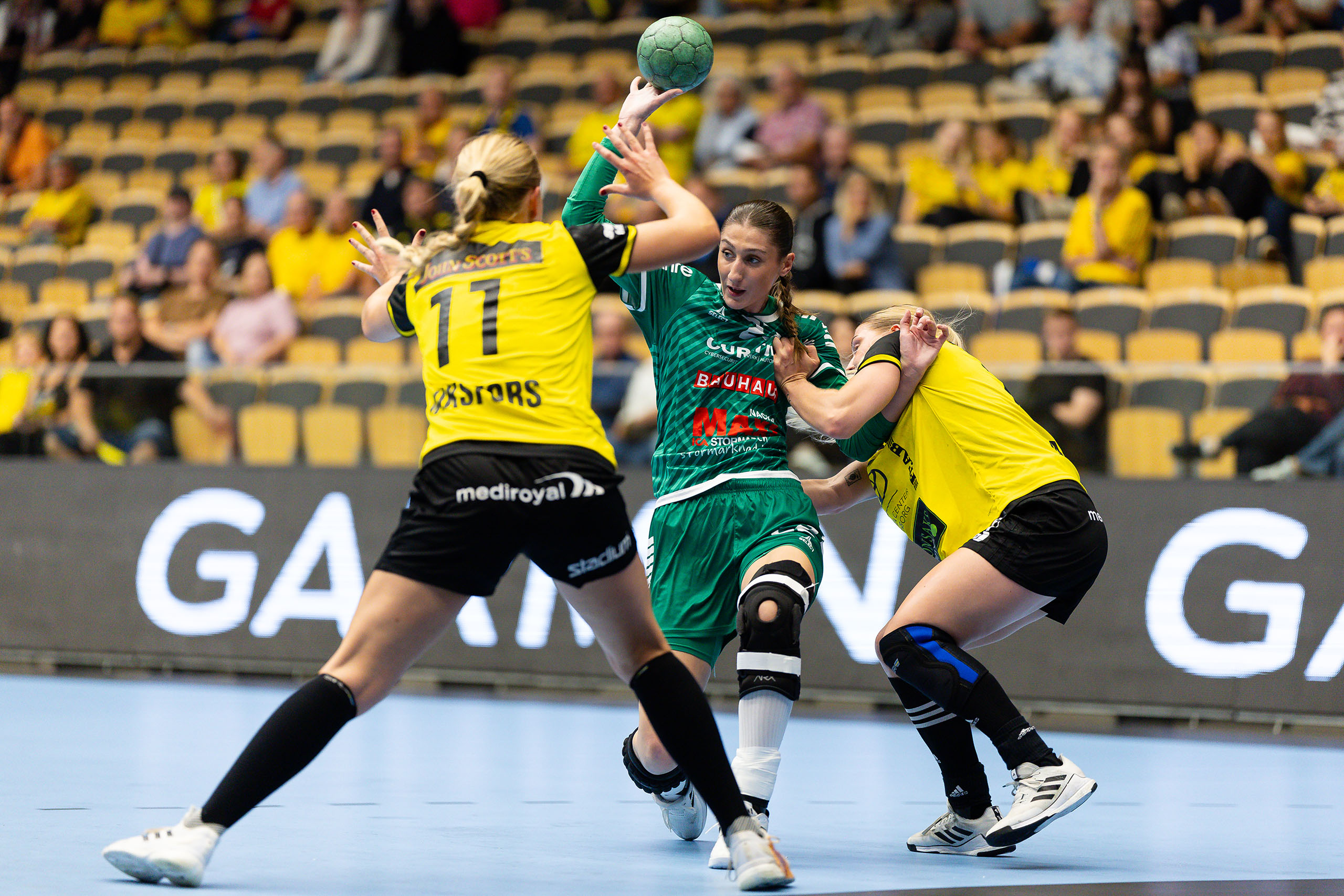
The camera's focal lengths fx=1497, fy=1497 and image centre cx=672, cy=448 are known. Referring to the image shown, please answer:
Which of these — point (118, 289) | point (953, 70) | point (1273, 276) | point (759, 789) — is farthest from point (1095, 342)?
point (118, 289)

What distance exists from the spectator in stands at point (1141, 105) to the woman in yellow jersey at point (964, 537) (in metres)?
6.72

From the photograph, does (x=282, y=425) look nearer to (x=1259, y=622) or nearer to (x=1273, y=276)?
(x=1259, y=622)

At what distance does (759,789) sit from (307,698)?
4.69 feet

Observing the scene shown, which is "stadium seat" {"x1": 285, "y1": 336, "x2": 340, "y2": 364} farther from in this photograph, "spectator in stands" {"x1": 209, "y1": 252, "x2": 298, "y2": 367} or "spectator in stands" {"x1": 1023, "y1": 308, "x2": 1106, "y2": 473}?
"spectator in stands" {"x1": 1023, "y1": 308, "x2": 1106, "y2": 473}

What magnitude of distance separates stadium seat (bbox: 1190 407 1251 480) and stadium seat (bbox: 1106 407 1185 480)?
0.08m

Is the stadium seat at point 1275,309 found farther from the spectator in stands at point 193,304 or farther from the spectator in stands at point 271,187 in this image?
the spectator in stands at point 271,187

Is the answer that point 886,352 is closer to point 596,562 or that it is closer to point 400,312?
point 596,562

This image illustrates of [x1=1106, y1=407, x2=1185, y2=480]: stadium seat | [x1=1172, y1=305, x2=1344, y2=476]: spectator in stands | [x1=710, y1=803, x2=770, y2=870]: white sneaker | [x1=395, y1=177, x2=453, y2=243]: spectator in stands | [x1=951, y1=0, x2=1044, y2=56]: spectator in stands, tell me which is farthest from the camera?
[x1=951, y1=0, x2=1044, y2=56]: spectator in stands

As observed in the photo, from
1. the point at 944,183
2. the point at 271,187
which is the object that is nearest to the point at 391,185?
the point at 271,187

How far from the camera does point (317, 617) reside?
907 centimetres

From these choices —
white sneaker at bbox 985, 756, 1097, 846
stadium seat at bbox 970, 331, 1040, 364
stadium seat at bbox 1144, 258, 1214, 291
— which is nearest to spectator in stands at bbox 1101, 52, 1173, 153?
stadium seat at bbox 1144, 258, 1214, 291

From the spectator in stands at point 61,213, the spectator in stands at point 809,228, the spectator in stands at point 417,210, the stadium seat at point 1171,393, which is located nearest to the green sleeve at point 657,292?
the stadium seat at point 1171,393

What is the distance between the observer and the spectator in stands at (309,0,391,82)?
50.3ft

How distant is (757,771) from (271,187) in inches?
409
